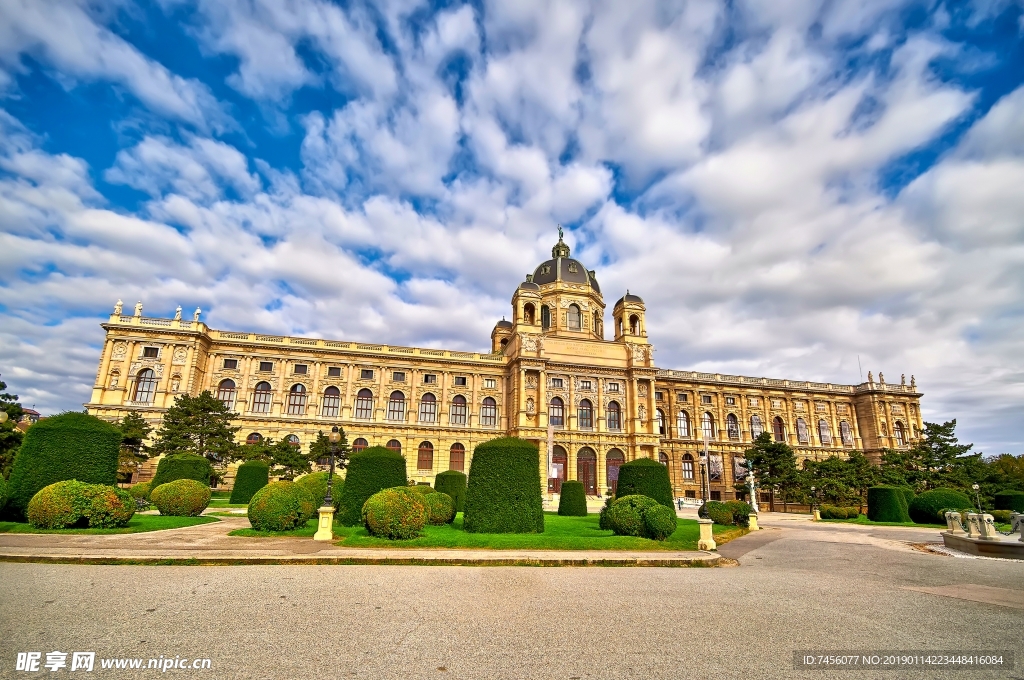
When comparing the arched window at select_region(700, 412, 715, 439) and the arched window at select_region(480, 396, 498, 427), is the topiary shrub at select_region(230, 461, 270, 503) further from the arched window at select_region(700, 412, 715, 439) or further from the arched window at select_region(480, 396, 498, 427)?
the arched window at select_region(700, 412, 715, 439)

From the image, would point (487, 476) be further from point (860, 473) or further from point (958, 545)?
point (860, 473)

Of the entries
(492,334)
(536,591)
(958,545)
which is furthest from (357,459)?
(492,334)

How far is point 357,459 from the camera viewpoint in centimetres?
1697

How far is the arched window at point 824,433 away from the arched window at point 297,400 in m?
58.4

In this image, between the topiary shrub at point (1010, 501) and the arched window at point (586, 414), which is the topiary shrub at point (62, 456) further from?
the topiary shrub at point (1010, 501)

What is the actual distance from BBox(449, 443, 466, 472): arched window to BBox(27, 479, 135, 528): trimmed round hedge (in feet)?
117

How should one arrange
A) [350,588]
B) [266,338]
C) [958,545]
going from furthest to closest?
1. [266,338]
2. [958,545]
3. [350,588]

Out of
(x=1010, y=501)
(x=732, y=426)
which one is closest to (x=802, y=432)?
(x=732, y=426)

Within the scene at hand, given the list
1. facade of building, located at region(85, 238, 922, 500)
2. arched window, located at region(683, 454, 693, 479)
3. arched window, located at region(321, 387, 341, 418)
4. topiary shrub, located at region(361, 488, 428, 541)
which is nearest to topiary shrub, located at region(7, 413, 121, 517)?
topiary shrub, located at region(361, 488, 428, 541)

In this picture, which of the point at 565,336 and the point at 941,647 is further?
the point at 565,336

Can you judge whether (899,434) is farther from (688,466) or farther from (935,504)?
(935,504)

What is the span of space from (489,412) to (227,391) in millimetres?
25049

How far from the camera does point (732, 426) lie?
58500mm

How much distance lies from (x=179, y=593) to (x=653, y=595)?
755 centimetres
